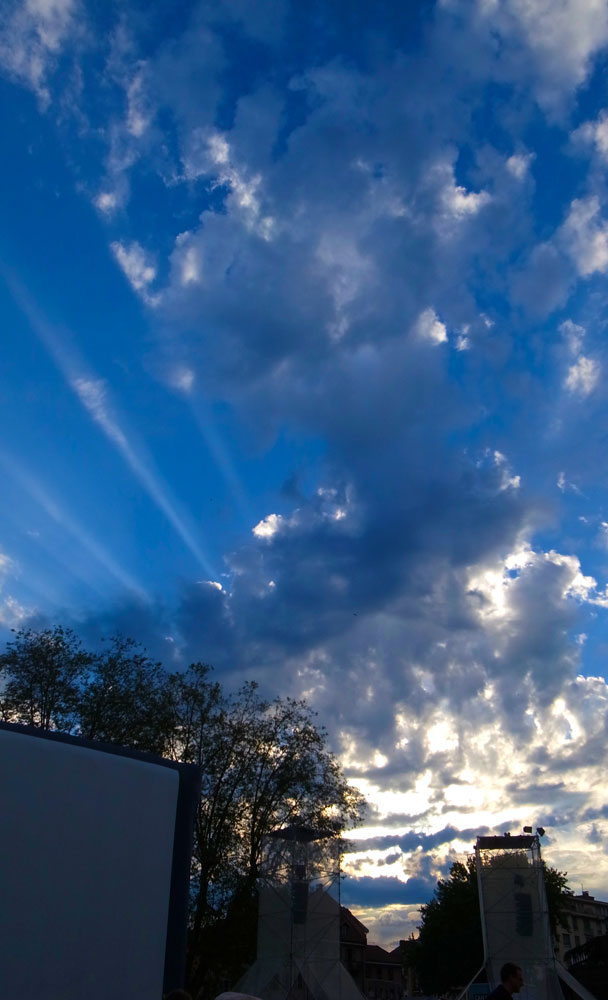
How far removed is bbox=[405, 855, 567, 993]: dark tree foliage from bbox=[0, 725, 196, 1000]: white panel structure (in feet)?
147

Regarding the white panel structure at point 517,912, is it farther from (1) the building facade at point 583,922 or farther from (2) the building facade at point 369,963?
(1) the building facade at point 583,922

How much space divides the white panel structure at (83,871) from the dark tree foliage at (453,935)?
4494 centimetres

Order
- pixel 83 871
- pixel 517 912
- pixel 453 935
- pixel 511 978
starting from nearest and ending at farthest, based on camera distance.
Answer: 1. pixel 83 871
2. pixel 511 978
3. pixel 517 912
4. pixel 453 935

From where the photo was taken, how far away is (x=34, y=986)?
18.1ft

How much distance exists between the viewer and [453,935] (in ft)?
151

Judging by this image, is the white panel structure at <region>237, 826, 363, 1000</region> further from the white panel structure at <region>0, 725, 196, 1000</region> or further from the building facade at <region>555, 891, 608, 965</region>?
the building facade at <region>555, 891, 608, 965</region>

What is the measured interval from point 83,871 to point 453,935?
158 ft

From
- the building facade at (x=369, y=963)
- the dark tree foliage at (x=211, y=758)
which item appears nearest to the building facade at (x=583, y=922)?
the building facade at (x=369, y=963)

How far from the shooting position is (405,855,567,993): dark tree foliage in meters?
45.1

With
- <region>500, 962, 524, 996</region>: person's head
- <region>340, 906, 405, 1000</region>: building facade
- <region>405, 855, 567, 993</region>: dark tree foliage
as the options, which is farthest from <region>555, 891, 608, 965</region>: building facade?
<region>500, 962, 524, 996</region>: person's head

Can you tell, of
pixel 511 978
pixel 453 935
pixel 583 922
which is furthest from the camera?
pixel 583 922

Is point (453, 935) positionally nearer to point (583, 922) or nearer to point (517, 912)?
point (517, 912)

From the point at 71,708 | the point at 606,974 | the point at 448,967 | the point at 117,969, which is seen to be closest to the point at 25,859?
the point at 117,969

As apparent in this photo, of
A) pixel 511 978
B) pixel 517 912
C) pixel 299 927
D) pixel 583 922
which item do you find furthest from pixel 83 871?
pixel 583 922
